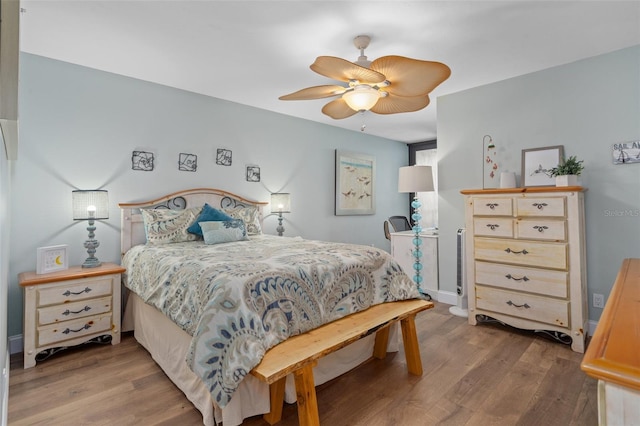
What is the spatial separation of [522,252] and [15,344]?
14.0 ft

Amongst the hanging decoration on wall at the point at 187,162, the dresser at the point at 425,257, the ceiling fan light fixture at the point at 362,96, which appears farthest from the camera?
the dresser at the point at 425,257

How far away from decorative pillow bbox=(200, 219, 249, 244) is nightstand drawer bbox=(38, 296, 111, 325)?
95 centimetres

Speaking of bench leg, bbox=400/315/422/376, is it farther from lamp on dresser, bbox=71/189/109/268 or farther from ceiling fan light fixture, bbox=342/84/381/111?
lamp on dresser, bbox=71/189/109/268

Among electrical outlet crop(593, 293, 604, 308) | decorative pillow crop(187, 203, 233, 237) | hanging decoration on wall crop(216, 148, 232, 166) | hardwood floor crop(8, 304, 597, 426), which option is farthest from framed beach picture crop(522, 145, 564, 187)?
hanging decoration on wall crop(216, 148, 232, 166)

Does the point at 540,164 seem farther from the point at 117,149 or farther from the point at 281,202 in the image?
the point at 117,149

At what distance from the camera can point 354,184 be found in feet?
17.6

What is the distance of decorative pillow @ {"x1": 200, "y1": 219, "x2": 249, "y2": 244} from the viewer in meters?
3.04

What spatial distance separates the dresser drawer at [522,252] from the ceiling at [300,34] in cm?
164

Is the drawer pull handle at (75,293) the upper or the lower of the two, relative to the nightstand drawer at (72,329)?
upper

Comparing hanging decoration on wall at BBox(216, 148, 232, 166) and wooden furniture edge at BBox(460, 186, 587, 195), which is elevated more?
hanging decoration on wall at BBox(216, 148, 232, 166)

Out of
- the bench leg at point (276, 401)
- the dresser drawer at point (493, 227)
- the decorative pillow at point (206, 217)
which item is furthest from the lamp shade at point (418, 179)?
the bench leg at point (276, 401)

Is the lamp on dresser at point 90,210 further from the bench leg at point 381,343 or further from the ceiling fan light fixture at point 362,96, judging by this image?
the bench leg at point 381,343

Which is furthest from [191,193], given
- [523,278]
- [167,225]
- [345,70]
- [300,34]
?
[523,278]

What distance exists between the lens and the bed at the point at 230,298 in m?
1.51
